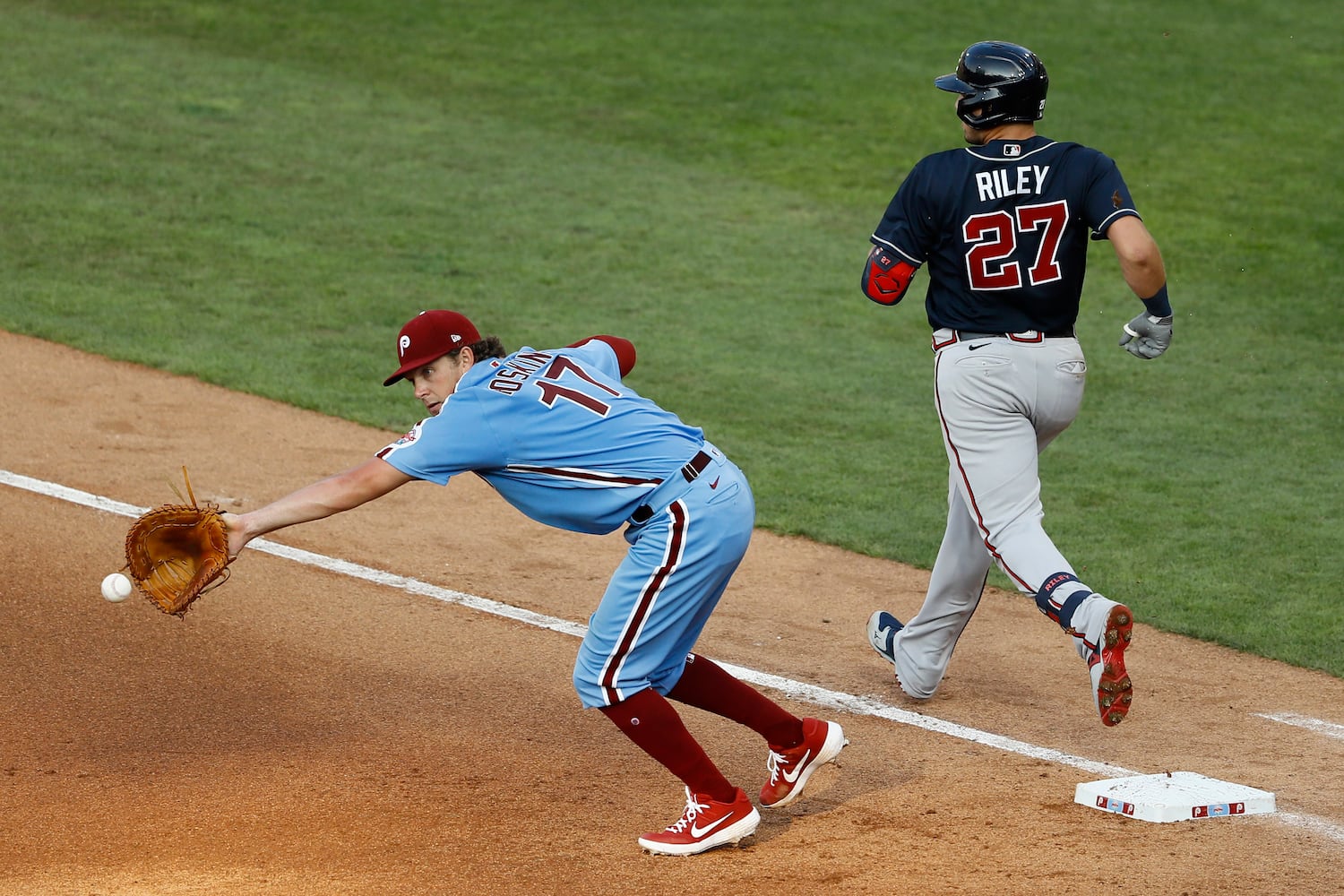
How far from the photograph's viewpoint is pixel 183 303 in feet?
33.7

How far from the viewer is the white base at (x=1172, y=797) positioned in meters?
4.48

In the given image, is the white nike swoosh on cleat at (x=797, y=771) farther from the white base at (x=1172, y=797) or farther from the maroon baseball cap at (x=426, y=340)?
the maroon baseball cap at (x=426, y=340)

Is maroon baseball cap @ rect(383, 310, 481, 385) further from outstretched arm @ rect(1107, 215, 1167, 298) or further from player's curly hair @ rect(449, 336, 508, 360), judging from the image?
outstretched arm @ rect(1107, 215, 1167, 298)

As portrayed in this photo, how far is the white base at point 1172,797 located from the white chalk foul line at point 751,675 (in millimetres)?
109

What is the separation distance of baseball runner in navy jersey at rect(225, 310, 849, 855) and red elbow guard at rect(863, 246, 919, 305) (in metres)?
0.91

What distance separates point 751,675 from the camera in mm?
5707

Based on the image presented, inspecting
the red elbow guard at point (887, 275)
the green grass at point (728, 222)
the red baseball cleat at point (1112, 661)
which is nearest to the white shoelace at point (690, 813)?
the red baseball cleat at point (1112, 661)

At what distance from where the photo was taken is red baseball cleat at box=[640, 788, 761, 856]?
428 cm

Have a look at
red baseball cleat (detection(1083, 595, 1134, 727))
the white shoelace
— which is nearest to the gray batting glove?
red baseball cleat (detection(1083, 595, 1134, 727))

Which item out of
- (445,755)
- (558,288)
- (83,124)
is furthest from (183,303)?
(445,755)

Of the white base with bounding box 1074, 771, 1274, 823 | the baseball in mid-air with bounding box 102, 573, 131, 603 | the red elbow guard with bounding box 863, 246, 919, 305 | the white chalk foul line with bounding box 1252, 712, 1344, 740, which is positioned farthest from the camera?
the white chalk foul line with bounding box 1252, 712, 1344, 740

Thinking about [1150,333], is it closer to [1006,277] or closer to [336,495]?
[1006,277]

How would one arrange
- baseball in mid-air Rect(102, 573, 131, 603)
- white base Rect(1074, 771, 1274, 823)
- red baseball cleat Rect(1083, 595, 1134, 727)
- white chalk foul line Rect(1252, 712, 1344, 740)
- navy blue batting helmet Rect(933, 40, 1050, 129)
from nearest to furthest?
red baseball cleat Rect(1083, 595, 1134, 727) < baseball in mid-air Rect(102, 573, 131, 603) < white base Rect(1074, 771, 1274, 823) < navy blue batting helmet Rect(933, 40, 1050, 129) < white chalk foul line Rect(1252, 712, 1344, 740)

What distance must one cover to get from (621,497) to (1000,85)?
1755 mm
